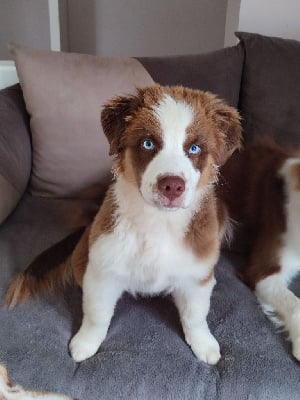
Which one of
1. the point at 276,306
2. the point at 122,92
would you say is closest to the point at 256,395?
the point at 276,306

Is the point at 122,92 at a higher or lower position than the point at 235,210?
higher

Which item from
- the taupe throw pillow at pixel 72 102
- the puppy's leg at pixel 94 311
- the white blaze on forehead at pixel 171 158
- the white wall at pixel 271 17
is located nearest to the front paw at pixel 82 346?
the puppy's leg at pixel 94 311

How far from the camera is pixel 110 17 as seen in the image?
2789mm

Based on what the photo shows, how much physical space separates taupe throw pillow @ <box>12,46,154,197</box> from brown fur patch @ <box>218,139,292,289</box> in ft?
1.40

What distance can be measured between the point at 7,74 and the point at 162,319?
136 centimetres

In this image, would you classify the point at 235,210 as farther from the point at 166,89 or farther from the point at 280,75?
the point at 166,89

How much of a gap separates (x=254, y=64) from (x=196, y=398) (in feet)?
3.83

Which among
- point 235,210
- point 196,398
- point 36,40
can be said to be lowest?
point 196,398

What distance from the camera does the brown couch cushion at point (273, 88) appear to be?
5.39ft

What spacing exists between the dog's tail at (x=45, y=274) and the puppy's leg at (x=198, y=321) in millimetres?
340

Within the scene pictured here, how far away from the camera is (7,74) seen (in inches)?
79.9

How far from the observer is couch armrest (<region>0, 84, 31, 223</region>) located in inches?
59.3

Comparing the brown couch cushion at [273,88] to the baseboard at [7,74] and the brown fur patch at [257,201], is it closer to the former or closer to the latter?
the brown fur patch at [257,201]

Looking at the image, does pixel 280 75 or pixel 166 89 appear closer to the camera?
pixel 166 89
